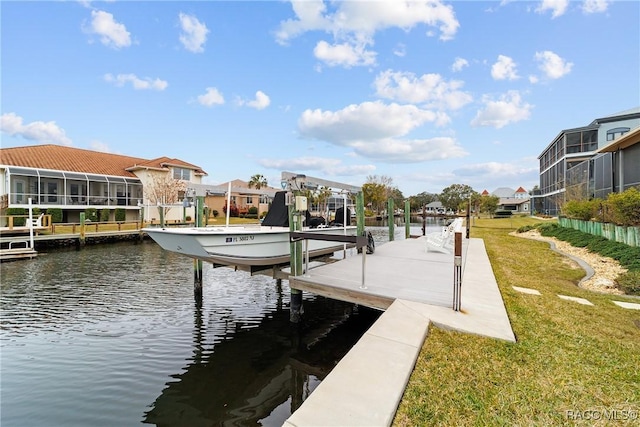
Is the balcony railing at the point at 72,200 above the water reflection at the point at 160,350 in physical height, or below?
above

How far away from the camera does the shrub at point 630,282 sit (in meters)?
6.74

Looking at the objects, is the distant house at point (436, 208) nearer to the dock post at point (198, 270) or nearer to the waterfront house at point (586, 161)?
the waterfront house at point (586, 161)

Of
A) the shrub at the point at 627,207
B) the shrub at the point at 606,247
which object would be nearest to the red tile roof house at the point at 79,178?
the shrub at the point at 606,247

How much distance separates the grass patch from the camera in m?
2.48

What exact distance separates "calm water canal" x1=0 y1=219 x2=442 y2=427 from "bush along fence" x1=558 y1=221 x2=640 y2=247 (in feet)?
29.4

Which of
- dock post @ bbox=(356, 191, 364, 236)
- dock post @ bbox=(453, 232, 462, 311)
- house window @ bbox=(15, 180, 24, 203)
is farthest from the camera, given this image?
Result: house window @ bbox=(15, 180, 24, 203)

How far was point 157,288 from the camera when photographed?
9945 millimetres

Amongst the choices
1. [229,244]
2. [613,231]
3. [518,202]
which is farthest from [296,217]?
[518,202]

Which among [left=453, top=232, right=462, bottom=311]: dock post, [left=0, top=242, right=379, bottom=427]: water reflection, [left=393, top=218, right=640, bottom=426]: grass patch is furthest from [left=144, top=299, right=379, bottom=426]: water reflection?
[left=453, top=232, right=462, bottom=311]: dock post

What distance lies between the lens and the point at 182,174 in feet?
108

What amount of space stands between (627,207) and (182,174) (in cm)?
3433

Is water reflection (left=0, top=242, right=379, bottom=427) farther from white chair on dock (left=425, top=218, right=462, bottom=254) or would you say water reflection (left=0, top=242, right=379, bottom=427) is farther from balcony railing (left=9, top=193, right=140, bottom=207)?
balcony railing (left=9, top=193, right=140, bottom=207)

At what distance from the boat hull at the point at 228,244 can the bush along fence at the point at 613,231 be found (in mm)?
10527

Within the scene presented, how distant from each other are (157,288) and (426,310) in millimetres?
8869
